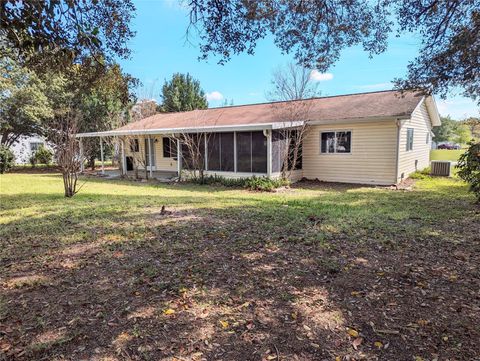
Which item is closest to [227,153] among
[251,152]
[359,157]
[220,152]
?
[220,152]

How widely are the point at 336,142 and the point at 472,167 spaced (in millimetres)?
5835

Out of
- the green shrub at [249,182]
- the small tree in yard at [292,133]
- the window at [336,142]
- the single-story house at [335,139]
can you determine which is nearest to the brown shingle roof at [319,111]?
the single-story house at [335,139]

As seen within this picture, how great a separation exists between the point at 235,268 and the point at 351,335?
1.70 metres

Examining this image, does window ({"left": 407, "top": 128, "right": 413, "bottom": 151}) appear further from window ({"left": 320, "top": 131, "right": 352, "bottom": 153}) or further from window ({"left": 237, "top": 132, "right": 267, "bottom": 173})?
window ({"left": 237, "top": 132, "right": 267, "bottom": 173})

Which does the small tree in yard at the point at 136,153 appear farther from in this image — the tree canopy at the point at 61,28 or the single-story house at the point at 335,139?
the tree canopy at the point at 61,28

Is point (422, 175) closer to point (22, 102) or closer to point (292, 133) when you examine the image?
point (292, 133)

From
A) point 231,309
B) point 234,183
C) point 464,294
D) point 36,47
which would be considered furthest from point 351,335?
point 234,183

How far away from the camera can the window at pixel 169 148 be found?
57.6ft

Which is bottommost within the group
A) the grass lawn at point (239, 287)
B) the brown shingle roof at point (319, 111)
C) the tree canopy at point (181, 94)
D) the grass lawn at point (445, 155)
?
the grass lawn at point (239, 287)

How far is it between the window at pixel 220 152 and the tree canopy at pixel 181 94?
18422 millimetres

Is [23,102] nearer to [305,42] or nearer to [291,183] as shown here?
[291,183]

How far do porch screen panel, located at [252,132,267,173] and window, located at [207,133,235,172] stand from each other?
3.71ft

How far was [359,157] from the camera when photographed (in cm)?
1293

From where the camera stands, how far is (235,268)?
401 cm
